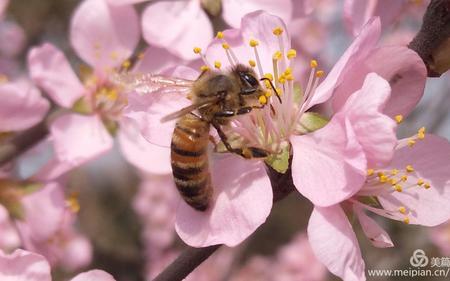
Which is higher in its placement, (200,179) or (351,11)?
(351,11)

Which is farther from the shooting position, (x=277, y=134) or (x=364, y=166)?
(x=277, y=134)

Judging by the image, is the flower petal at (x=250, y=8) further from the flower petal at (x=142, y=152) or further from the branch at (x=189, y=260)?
the branch at (x=189, y=260)

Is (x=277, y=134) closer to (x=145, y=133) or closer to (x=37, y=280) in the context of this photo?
(x=145, y=133)

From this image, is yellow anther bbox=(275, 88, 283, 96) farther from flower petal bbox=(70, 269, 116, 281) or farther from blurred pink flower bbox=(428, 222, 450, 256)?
blurred pink flower bbox=(428, 222, 450, 256)

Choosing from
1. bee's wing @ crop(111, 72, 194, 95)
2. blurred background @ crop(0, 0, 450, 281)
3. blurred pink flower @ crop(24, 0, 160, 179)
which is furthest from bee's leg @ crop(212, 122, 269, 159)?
blurred background @ crop(0, 0, 450, 281)

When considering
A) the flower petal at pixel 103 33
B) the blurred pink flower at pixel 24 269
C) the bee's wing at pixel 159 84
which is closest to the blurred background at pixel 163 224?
the flower petal at pixel 103 33

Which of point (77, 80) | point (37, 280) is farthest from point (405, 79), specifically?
point (77, 80)
